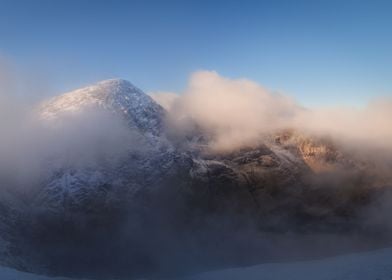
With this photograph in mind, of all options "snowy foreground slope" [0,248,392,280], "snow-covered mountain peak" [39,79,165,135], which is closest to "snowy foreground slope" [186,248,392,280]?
"snowy foreground slope" [0,248,392,280]

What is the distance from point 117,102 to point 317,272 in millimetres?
72996

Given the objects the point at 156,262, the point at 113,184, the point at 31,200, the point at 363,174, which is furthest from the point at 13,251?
the point at 363,174

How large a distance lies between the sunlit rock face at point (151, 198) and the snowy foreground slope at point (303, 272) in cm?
1150

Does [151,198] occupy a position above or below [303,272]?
above

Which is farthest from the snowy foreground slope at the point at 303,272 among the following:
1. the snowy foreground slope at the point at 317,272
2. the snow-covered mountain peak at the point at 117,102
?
the snow-covered mountain peak at the point at 117,102

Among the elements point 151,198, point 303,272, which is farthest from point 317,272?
point 151,198

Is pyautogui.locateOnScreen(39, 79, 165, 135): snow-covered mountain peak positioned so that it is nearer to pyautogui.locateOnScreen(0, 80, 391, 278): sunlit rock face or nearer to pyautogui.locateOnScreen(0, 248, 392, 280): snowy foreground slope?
pyautogui.locateOnScreen(0, 80, 391, 278): sunlit rock face

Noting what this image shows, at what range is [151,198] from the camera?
132500 mm

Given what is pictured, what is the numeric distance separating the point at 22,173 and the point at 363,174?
121 metres

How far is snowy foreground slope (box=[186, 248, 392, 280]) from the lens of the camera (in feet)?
286

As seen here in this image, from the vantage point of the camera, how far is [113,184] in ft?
416

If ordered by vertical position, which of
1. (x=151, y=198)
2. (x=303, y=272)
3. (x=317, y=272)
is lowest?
(x=317, y=272)

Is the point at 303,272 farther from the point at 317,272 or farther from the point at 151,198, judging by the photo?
the point at 151,198

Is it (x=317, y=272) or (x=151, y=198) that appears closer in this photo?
(x=317, y=272)
